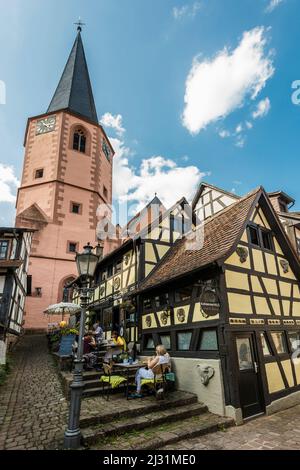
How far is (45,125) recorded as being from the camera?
25.2 meters

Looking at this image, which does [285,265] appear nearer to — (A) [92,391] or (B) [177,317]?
(B) [177,317]

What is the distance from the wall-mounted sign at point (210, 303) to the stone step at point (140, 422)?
217 centimetres

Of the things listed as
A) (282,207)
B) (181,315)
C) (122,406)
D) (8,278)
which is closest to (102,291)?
(8,278)

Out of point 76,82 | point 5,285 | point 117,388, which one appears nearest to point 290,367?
point 117,388

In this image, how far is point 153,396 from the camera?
22.4ft

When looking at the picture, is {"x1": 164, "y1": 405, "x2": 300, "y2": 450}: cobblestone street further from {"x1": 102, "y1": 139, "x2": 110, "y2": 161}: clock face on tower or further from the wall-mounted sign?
{"x1": 102, "y1": 139, "x2": 110, "y2": 161}: clock face on tower

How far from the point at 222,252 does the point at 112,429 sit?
4.58 meters

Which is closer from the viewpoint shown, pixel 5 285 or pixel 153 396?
pixel 153 396

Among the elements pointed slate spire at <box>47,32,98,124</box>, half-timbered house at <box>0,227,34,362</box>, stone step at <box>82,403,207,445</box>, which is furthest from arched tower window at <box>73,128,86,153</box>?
stone step at <box>82,403,207,445</box>

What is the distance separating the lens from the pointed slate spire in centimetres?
2725

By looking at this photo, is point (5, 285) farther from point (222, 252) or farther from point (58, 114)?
point (58, 114)

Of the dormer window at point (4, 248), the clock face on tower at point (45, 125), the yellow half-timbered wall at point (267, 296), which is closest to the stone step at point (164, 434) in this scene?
the yellow half-timbered wall at point (267, 296)

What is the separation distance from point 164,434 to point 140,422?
0.53 metres

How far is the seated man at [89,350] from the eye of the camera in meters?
8.80
